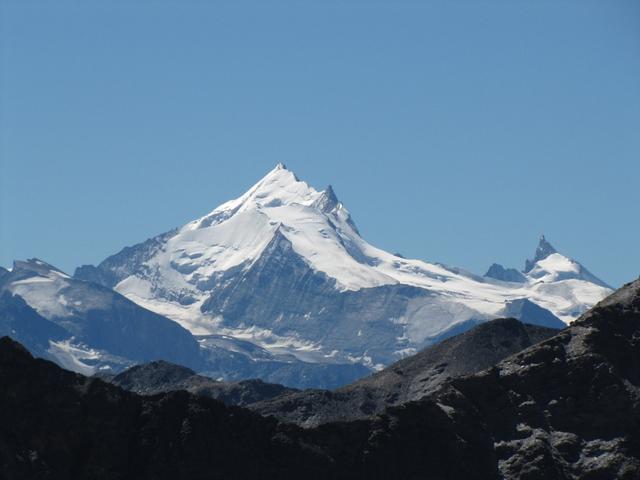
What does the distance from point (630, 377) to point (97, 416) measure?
44.1m

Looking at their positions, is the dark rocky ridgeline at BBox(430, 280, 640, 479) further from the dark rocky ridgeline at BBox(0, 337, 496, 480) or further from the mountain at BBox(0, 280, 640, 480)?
the dark rocky ridgeline at BBox(0, 337, 496, 480)

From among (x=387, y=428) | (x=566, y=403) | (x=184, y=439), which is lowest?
(x=184, y=439)

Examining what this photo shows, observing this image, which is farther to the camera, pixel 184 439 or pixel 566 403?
pixel 566 403

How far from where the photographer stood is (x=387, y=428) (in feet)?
457

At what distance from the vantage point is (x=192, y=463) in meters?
128

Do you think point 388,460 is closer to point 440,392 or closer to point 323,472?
point 323,472

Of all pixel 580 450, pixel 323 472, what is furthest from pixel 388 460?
pixel 580 450

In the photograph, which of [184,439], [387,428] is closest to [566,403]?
[387,428]

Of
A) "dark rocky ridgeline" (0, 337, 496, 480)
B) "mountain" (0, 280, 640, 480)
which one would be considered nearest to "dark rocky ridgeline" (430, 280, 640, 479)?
"mountain" (0, 280, 640, 480)

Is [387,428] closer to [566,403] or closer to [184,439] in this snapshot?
[566,403]

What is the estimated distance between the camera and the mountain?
12412cm

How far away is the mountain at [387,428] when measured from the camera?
407 ft

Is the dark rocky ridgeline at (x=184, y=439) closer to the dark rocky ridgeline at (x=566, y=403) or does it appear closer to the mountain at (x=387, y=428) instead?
the mountain at (x=387, y=428)

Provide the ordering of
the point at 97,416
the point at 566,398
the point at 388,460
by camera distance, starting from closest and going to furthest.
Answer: the point at 97,416 → the point at 388,460 → the point at 566,398
